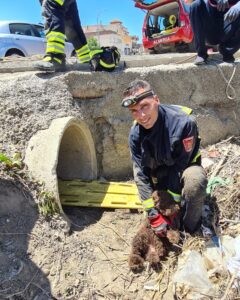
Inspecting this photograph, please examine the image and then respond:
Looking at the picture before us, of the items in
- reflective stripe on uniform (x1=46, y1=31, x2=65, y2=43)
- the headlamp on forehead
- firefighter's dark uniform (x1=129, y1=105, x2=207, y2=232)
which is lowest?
firefighter's dark uniform (x1=129, y1=105, x2=207, y2=232)

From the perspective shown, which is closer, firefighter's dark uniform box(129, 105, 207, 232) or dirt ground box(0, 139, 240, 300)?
dirt ground box(0, 139, 240, 300)

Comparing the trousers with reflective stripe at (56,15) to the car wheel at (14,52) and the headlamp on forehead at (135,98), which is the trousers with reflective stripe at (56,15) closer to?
the headlamp on forehead at (135,98)

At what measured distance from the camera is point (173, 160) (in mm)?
2873

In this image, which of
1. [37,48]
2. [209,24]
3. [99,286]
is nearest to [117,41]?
[37,48]

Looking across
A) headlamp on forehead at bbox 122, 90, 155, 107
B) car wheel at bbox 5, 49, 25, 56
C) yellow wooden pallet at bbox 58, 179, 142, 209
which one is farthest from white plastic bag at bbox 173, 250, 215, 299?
car wheel at bbox 5, 49, 25, 56

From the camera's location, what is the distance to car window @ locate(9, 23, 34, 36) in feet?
30.0

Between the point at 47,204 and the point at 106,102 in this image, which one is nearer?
the point at 47,204

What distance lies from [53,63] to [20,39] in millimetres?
5890

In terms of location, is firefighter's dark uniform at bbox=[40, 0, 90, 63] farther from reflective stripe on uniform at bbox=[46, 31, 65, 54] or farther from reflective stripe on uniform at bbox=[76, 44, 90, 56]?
reflective stripe on uniform at bbox=[76, 44, 90, 56]

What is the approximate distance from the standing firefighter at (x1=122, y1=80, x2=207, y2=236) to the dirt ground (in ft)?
1.28

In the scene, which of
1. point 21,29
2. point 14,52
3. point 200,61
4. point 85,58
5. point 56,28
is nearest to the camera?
point 56,28

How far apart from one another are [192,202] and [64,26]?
2286 mm

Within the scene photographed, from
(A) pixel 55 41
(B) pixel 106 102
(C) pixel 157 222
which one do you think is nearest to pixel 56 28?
(A) pixel 55 41

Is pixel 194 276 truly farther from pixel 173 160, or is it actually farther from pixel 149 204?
pixel 173 160
